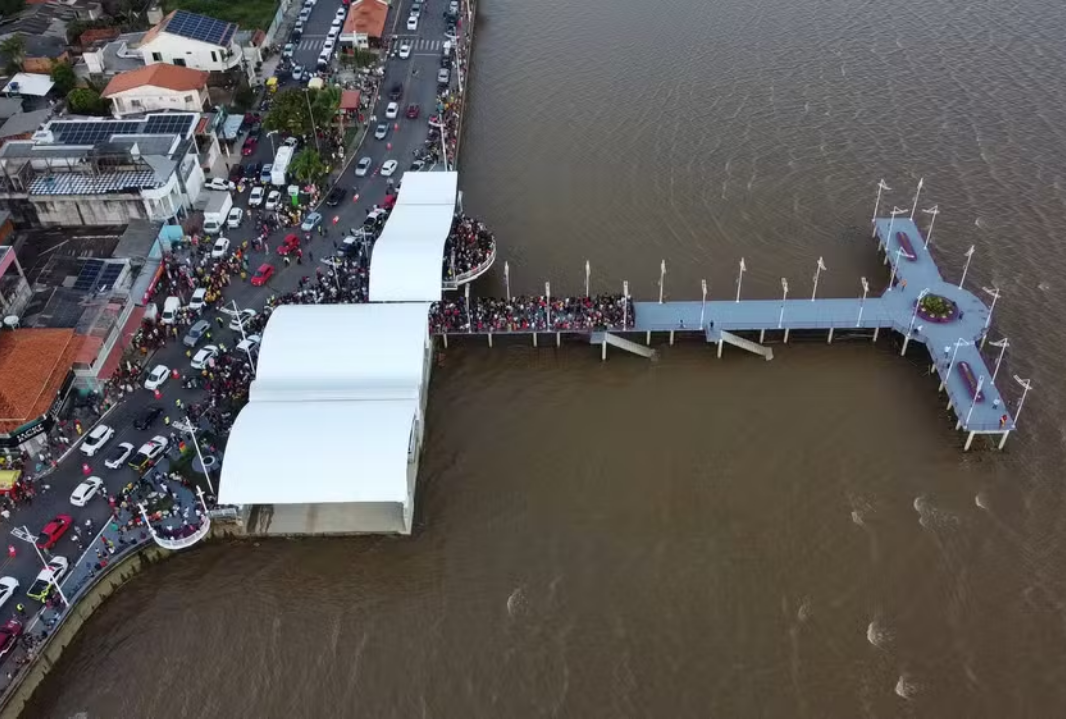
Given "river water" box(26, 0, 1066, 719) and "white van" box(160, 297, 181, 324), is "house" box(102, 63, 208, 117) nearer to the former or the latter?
"river water" box(26, 0, 1066, 719)

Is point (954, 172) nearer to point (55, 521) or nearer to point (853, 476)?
point (853, 476)

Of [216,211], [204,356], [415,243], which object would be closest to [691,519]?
[415,243]

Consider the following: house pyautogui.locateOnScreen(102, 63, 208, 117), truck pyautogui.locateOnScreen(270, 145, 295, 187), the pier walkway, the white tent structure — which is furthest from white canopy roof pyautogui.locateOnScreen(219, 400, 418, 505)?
house pyautogui.locateOnScreen(102, 63, 208, 117)

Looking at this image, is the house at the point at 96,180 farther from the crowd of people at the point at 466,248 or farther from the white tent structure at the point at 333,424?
the crowd of people at the point at 466,248

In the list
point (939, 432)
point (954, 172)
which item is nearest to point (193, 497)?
point (939, 432)

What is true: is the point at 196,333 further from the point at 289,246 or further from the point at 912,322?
the point at 912,322
